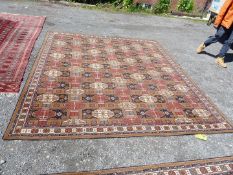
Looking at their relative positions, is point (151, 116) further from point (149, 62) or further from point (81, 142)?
point (149, 62)

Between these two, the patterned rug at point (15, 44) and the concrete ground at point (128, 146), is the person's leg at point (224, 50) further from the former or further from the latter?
the patterned rug at point (15, 44)

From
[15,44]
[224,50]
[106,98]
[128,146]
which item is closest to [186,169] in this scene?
[128,146]

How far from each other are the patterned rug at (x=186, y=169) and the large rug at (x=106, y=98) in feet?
2.42

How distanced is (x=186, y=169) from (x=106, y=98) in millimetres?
2155

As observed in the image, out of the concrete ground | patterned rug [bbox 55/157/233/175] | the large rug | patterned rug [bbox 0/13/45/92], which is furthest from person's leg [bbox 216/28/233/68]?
patterned rug [bbox 0/13/45/92]

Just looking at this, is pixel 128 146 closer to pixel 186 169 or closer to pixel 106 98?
pixel 186 169

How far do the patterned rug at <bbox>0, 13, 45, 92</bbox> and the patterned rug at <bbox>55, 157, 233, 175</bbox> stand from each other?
9.16 feet

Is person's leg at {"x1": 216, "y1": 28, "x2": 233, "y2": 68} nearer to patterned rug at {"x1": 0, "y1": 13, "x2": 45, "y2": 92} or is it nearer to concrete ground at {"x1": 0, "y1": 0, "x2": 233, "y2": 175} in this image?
concrete ground at {"x1": 0, "y1": 0, "x2": 233, "y2": 175}

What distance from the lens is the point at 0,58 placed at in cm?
673

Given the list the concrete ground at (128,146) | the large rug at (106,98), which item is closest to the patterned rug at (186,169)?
the concrete ground at (128,146)

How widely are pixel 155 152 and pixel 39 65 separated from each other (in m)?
3.54

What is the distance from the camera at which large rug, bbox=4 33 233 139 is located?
486cm

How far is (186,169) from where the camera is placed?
14.1 ft

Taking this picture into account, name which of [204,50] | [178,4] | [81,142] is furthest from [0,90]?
[178,4]
